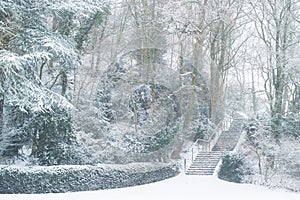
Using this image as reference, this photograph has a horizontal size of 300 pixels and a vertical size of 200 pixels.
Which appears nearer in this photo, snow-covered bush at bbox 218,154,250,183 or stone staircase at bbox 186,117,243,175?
snow-covered bush at bbox 218,154,250,183

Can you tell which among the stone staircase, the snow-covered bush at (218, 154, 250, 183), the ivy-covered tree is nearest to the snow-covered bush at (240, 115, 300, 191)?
the snow-covered bush at (218, 154, 250, 183)

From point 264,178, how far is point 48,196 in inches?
315

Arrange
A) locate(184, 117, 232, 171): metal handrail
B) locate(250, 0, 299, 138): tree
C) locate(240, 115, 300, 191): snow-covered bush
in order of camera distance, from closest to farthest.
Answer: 1. locate(240, 115, 300, 191): snow-covered bush
2. locate(250, 0, 299, 138): tree
3. locate(184, 117, 232, 171): metal handrail

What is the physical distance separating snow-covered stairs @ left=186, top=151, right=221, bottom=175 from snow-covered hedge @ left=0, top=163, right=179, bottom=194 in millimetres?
3113

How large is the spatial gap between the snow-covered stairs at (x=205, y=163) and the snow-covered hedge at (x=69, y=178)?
123 inches

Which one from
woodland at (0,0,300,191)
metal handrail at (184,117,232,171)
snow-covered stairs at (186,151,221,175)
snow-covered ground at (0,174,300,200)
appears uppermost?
woodland at (0,0,300,191)

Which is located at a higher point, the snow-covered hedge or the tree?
the tree

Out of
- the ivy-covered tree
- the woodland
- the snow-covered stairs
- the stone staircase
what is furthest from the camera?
the stone staircase

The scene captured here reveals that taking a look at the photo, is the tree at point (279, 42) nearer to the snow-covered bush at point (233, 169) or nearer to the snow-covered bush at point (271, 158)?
the snow-covered bush at point (271, 158)

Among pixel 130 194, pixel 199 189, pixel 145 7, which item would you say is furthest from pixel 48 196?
pixel 145 7

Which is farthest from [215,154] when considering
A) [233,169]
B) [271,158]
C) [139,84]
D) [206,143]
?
[139,84]

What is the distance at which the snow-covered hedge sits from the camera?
499 inches

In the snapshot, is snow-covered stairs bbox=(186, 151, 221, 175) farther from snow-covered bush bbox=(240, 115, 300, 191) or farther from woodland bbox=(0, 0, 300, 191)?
snow-covered bush bbox=(240, 115, 300, 191)

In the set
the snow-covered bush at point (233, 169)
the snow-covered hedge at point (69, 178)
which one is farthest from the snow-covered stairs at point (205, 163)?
the snow-covered hedge at point (69, 178)
